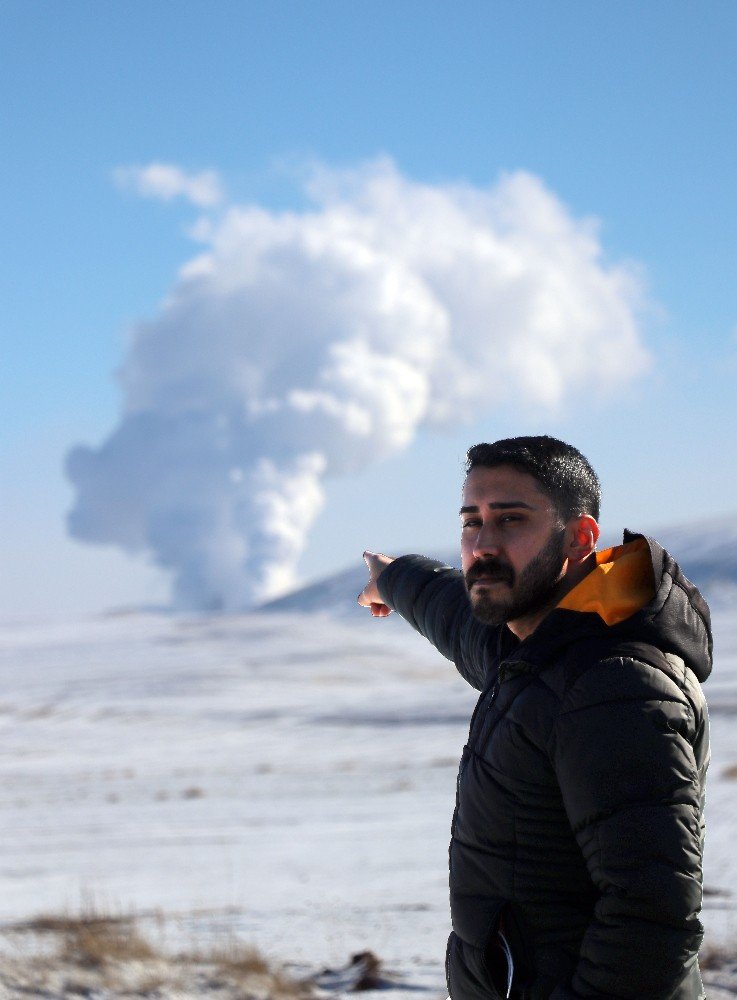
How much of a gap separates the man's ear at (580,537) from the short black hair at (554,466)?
2 cm

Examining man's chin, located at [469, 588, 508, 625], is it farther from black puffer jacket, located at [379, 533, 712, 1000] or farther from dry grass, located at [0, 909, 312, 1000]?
Result: dry grass, located at [0, 909, 312, 1000]

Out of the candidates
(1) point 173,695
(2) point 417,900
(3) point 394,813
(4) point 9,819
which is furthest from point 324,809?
(1) point 173,695

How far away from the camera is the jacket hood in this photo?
212cm

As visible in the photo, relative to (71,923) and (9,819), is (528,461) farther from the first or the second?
(9,819)

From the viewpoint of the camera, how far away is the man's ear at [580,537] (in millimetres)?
2400

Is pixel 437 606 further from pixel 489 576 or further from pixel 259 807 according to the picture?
pixel 259 807

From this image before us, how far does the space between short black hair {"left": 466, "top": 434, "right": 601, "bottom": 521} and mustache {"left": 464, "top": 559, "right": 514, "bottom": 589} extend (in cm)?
18

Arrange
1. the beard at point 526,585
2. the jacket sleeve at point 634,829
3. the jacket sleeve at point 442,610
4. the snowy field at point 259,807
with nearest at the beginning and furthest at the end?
1. the jacket sleeve at point 634,829
2. the beard at point 526,585
3. the jacket sleeve at point 442,610
4. the snowy field at point 259,807

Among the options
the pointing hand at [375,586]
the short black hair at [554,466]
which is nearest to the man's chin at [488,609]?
the short black hair at [554,466]

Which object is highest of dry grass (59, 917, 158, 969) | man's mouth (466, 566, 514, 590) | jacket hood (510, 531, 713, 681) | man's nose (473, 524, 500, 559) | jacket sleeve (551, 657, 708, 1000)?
man's nose (473, 524, 500, 559)

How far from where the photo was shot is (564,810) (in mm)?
2123

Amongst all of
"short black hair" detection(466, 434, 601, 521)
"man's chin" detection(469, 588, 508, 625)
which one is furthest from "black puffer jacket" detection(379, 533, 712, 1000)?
"short black hair" detection(466, 434, 601, 521)

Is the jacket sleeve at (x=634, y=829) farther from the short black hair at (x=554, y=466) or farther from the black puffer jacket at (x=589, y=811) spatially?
the short black hair at (x=554, y=466)

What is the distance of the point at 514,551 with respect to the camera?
2.38 metres
